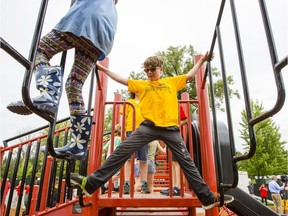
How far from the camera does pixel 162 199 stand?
1.96 m

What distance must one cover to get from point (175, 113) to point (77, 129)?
93 cm

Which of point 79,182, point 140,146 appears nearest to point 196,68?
point 140,146

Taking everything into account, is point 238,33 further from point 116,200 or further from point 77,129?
point 116,200

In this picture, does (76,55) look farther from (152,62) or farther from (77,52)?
(152,62)

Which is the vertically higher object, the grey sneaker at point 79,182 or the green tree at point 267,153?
the green tree at point 267,153

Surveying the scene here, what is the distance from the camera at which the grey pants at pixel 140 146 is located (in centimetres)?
168

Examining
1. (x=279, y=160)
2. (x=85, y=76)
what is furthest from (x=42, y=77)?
(x=279, y=160)

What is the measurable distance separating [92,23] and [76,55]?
22 cm

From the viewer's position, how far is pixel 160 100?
2158 millimetres

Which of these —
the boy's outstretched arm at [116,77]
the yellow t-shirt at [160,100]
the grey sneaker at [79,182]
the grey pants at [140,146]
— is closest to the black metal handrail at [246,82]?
the grey pants at [140,146]

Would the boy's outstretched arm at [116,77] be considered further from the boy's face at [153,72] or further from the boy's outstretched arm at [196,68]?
the boy's outstretched arm at [196,68]

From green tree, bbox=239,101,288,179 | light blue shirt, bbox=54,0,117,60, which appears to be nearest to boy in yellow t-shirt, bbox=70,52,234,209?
light blue shirt, bbox=54,0,117,60

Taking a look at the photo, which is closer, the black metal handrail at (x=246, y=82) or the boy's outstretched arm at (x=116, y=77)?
the black metal handrail at (x=246, y=82)

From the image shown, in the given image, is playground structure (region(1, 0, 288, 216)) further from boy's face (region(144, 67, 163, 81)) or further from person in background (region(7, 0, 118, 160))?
boy's face (region(144, 67, 163, 81))
